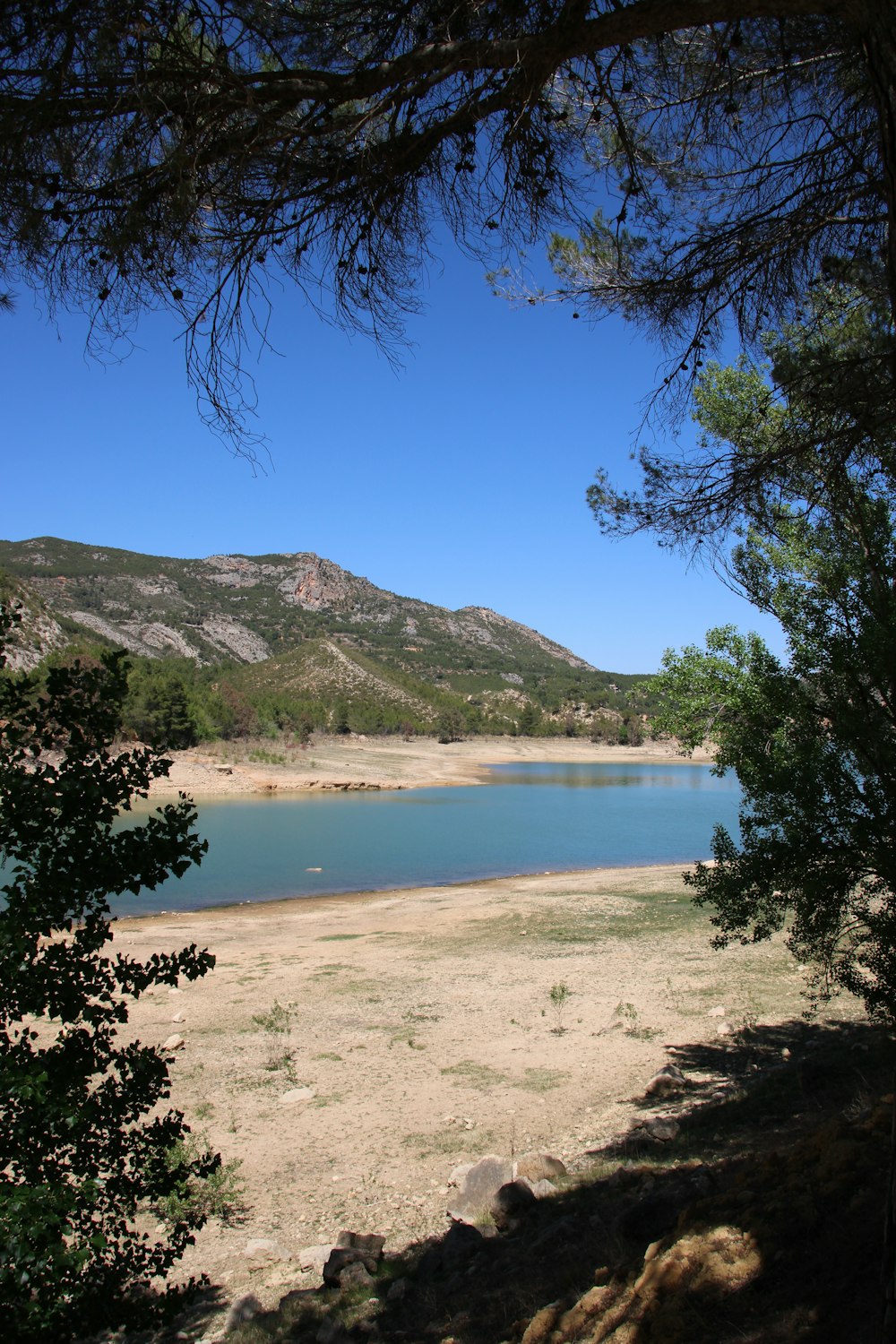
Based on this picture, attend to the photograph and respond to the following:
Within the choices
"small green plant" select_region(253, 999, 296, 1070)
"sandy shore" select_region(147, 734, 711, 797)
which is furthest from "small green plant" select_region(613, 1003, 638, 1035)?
"sandy shore" select_region(147, 734, 711, 797)

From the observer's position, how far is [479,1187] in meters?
5.35

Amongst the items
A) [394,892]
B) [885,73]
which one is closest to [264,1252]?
[885,73]

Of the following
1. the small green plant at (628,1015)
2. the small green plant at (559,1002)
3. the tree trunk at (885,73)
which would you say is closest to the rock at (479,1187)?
the small green plant at (559,1002)

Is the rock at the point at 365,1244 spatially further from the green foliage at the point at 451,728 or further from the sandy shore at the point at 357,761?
the green foliage at the point at 451,728

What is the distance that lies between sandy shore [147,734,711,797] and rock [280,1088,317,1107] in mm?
25264

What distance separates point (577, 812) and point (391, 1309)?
3669cm

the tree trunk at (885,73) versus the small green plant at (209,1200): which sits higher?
the tree trunk at (885,73)

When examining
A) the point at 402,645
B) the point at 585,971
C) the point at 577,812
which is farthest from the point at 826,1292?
the point at 402,645

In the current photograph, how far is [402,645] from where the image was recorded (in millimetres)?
145250

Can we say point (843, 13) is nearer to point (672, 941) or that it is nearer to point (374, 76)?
point (374, 76)

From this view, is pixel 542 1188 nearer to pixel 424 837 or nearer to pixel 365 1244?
pixel 365 1244

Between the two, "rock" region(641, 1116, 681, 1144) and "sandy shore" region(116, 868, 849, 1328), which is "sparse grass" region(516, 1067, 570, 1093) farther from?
"rock" region(641, 1116, 681, 1144)

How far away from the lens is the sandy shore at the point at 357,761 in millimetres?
46188

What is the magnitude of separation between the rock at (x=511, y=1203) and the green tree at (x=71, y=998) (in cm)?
250
